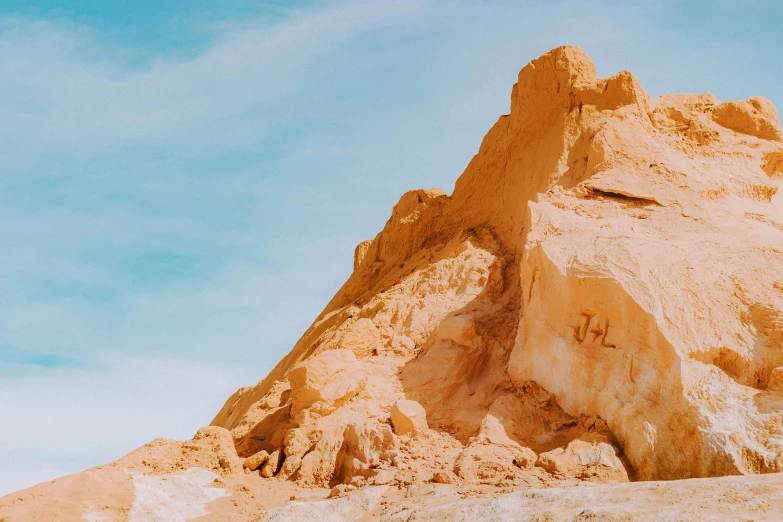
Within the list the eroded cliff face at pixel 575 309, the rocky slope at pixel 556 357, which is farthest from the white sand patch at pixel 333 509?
the eroded cliff face at pixel 575 309

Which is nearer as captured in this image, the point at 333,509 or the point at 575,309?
the point at 333,509

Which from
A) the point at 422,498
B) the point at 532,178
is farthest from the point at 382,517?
the point at 532,178

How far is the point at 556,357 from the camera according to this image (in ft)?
42.0

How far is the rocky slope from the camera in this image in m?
11.0

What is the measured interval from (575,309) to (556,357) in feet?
2.22

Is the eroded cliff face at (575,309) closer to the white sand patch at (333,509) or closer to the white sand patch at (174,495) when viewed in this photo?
the white sand patch at (333,509)

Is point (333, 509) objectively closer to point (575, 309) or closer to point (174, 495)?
point (174, 495)

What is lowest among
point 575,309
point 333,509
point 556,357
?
point 333,509

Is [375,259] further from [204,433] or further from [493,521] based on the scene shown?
[493,521]

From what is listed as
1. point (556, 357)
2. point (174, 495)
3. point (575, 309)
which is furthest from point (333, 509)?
point (575, 309)

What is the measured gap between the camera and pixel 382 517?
36.4 feet

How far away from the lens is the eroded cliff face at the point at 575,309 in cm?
1142

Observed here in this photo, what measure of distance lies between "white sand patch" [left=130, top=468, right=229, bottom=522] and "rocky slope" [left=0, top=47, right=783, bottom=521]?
39 mm

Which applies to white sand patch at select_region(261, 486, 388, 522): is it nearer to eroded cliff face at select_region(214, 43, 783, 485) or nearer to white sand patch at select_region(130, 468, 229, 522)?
eroded cliff face at select_region(214, 43, 783, 485)
